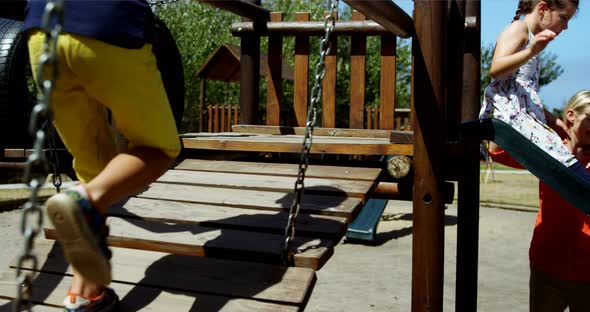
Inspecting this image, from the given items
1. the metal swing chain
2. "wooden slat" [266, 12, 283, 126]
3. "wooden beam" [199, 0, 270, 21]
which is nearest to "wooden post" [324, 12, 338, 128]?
"wooden slat" [266, 12, 283, 126]

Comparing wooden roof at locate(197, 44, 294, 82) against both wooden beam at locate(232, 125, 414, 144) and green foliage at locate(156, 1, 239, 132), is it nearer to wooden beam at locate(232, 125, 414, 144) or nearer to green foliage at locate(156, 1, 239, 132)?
green foliage at locate(156, 1, 239, 132)

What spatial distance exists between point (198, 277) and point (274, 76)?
261cm

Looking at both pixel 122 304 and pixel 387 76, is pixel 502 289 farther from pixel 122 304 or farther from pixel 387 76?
pixel 122 304

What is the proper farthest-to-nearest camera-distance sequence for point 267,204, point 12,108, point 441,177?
point 12,108
point 267,204
point 441,177

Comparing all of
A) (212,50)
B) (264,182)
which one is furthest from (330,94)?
(212,50)

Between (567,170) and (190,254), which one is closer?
(190,254)

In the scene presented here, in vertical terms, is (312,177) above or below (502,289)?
above

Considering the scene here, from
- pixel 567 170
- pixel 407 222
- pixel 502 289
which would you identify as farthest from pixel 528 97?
pixel 407 222

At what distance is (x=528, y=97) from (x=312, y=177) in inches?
44.6

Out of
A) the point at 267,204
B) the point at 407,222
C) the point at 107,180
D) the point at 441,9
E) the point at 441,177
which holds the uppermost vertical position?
the point at 441,9

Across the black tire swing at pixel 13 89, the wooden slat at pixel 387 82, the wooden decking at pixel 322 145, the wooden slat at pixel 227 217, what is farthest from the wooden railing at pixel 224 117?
the wooden slat at pixel 227 217

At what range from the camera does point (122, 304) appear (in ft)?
6.70

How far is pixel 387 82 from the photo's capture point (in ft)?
13.8

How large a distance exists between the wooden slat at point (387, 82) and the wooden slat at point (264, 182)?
4.75ft
